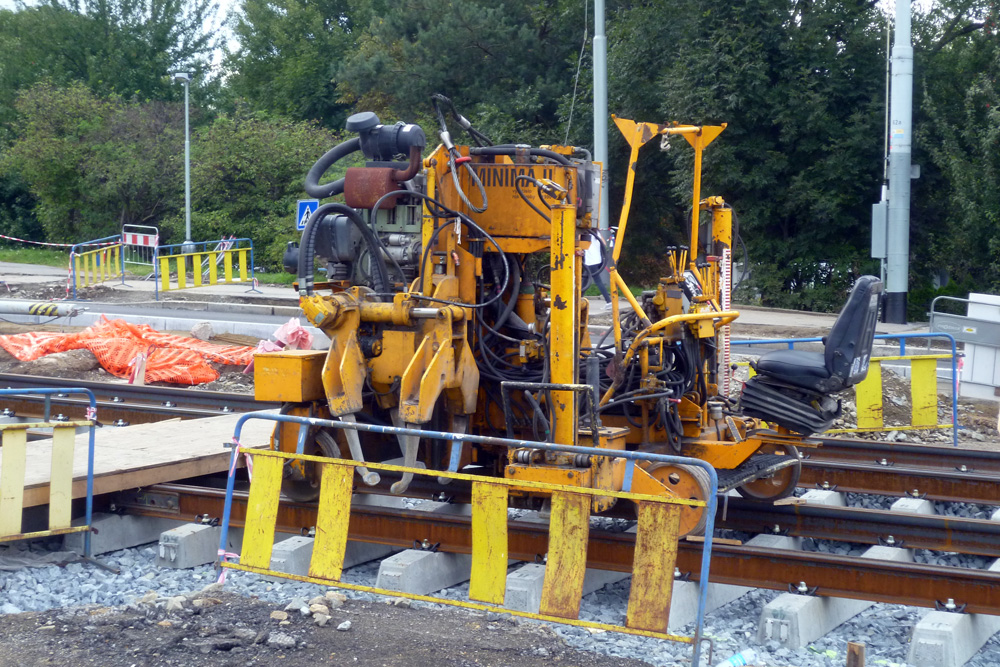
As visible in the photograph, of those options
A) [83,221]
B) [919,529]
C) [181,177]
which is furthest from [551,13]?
[919,529]

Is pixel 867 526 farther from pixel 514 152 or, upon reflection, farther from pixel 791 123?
pixel 791 123

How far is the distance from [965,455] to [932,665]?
4328mm

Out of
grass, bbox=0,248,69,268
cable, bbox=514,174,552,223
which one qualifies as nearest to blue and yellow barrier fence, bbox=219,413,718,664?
cable, bbox=514,174,552,223

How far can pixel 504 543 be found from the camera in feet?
17.4

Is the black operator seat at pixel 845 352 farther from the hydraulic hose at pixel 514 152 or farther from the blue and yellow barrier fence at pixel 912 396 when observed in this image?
the blue and yellow barrier fence at pixel 912 396

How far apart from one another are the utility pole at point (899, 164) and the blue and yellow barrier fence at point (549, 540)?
15.0m

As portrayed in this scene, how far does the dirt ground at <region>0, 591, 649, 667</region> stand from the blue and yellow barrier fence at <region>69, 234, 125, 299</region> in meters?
21.1

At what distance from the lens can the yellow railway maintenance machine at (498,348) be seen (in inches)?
248

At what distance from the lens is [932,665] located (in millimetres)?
5152

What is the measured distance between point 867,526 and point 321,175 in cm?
437

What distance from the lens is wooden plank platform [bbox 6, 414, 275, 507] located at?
7062 mm

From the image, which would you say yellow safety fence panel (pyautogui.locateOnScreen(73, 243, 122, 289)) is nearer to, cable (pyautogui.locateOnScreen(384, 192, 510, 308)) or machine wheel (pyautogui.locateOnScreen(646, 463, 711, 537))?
cable (pyautogui.locateOnScreen(384, 192, 510, 308))

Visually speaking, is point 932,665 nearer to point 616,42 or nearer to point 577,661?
point 577,661

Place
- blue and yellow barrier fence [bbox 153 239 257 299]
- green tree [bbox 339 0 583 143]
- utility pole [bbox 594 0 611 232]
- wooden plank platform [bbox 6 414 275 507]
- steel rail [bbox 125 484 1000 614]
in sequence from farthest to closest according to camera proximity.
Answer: green tree [bbox 339 0 583 143]
blue and yellow barrier fence [bbox 153 239 257 299]
utility pole [bbox 594 0 611 232]
wooden plank platform [bbox 6 414 275 507]
steel rail [bbox 125 484 1000 614]
